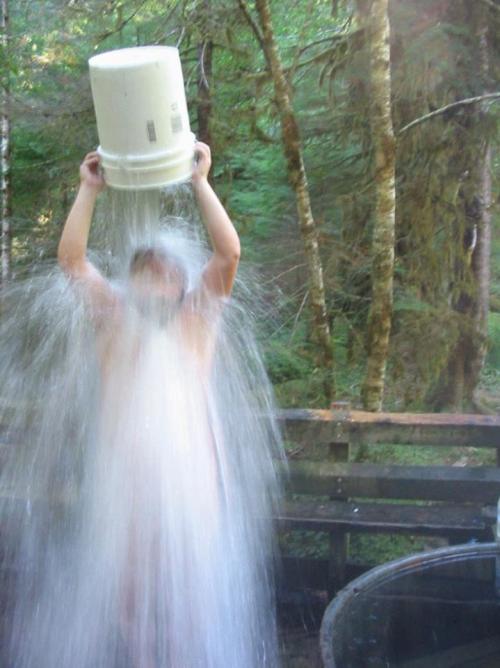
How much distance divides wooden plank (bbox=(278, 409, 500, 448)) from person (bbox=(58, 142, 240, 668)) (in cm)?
108

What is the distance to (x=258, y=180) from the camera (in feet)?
26.6

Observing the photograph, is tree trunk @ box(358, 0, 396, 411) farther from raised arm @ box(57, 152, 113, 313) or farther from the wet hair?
raised arm @ box(57, 152, 113, 313)

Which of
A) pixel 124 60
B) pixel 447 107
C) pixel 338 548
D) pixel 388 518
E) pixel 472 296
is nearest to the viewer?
pixel 124 60

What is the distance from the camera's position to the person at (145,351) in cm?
315

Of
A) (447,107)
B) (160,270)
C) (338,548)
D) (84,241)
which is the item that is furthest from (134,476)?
(447,107)

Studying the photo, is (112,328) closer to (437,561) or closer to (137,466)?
(137,466)

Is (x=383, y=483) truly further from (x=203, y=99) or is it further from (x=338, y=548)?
(x=203, y=99)

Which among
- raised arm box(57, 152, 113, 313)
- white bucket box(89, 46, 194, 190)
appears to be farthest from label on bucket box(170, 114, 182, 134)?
raised arm box(57, 152, 113, 313)

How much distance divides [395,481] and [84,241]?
202 cm

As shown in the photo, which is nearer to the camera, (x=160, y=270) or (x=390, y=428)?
(x=160, y=270)

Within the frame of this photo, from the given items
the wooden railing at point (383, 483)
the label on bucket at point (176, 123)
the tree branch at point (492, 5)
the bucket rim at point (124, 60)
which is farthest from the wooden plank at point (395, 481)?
the tree branch at point (492, 5)

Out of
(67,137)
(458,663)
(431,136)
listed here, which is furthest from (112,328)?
(67,137)

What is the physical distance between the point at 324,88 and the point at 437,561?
553 centimetres

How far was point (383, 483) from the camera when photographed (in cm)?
421
